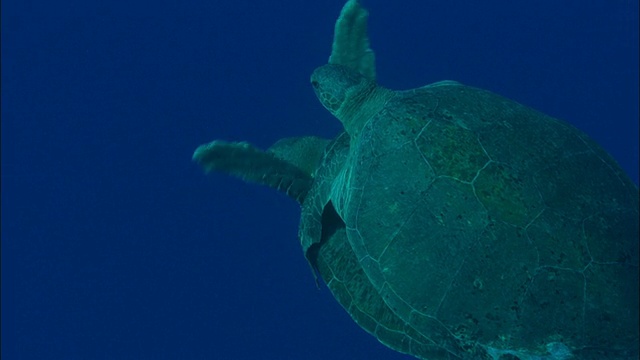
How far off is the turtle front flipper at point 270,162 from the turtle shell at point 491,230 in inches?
36.3

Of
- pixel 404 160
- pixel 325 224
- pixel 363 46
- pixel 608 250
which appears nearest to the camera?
pixel 608 250

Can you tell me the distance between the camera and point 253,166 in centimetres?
431

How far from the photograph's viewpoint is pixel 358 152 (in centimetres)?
374

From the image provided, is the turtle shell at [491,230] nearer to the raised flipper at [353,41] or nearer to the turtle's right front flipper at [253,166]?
the turtle's right front flipper at [253,166]

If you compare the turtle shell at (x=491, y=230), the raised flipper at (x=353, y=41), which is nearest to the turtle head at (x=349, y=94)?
the turtle shell at (x=491, y=230)

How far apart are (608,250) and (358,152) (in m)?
1.75

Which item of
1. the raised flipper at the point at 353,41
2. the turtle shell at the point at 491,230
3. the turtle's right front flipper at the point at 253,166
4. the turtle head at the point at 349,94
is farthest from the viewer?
the raised flipper at the point at 353,41

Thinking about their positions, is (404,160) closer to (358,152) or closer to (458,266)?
(358,152)

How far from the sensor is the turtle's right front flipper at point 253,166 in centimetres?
403

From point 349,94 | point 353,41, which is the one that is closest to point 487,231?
point 349,94

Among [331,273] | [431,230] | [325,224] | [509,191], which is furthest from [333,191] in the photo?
[509,191]

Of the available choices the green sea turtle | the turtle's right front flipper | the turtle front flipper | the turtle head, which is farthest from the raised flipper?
the green sea turtle

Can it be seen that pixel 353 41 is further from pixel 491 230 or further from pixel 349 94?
pixel 491 230

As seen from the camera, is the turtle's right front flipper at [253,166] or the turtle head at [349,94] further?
the turtle head at [349,94]
